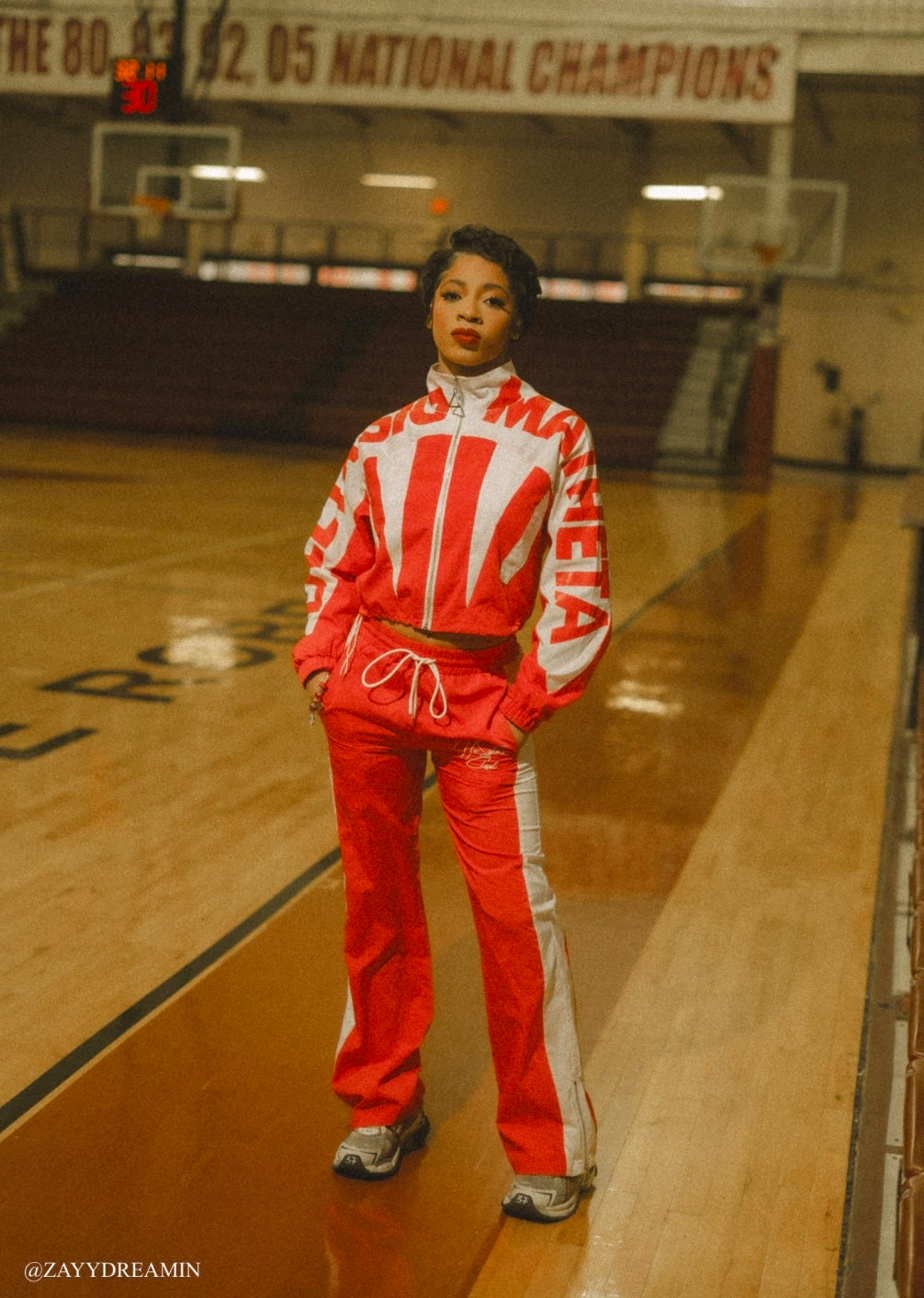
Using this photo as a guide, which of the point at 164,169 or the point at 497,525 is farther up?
the point at 164,169

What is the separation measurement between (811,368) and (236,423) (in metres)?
9.84

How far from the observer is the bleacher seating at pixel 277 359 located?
2016 cm

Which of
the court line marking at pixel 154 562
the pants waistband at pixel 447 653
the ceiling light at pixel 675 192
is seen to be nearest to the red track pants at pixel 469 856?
the pants waistband at pixel 447 653

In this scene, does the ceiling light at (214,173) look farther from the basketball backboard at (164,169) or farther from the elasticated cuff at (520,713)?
the elasticated cuff at (520,713)

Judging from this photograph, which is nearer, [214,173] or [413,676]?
[413,676]

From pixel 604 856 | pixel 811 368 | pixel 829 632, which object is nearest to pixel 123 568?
pixel 829 632

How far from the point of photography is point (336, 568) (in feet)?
7.64

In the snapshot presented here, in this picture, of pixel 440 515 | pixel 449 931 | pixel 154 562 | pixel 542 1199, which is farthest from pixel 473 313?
pixel 154 562

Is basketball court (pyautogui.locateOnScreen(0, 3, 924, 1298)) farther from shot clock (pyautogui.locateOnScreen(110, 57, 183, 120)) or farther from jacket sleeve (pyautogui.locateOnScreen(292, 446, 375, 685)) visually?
shot clock (pyautogui.locateOnScreen(110, 57, 183, 120))

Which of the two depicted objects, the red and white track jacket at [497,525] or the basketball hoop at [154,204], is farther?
the basketball hoop at [154,204]

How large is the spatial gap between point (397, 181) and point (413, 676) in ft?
84.8

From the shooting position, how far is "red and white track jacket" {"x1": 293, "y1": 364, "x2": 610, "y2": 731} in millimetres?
2141

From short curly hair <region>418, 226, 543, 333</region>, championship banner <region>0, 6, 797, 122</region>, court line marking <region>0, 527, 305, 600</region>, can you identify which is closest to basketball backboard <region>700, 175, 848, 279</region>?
championship banner <region>0, 6, 797, 122</region>

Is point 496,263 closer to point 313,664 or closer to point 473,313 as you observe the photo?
point 473,313
